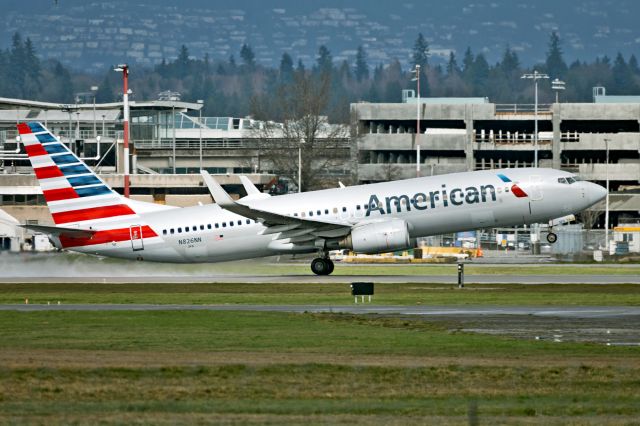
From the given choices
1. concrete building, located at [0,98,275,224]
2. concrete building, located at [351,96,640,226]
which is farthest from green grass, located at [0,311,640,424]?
concrete building, located at [351,96,640,226]

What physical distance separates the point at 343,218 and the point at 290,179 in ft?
260

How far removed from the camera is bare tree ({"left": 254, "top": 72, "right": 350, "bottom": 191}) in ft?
468

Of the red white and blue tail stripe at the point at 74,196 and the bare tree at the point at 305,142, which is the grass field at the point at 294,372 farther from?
the bare tree at the point at 305,142

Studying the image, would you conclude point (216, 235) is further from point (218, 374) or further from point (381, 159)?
point (381, 159)

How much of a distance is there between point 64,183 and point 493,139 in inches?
3612

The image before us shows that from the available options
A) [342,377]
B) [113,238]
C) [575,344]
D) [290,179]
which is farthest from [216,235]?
[290,179]

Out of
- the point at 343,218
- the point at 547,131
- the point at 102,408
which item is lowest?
the point at 102,408

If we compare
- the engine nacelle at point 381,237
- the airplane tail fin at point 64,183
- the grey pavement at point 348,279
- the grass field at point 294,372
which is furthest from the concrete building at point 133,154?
the grass field at point 294,372

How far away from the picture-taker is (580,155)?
14775 centimetres

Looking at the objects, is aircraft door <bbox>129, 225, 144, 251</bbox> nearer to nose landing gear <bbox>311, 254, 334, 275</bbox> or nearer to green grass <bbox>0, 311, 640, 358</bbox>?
nose landing gear <bbox>311, 254, 334, 275</bbox>

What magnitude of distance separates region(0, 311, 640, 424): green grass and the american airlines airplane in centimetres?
2292

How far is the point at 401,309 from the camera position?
44.4 meters

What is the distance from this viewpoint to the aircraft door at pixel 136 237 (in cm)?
6372

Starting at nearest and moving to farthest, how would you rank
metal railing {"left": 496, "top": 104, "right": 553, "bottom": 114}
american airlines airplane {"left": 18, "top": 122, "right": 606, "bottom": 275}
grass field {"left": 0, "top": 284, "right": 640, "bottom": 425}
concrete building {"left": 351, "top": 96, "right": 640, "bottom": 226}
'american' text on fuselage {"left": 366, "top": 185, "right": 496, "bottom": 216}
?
grass field {"left": 0, "top": 284, "right": 640, "bottom": 425}
'american' text on fuselage {"left": 366, "top": 185, "right": 496, "bottom": 216}
american airlines airplane {"left": 18, "top": 122, "right": 606, "bottom": 275}
concrete building {"left": 351, "top": 96, "right": 640, "bottom": 226}
metal railing {"left": 496, "top": 104, "right": 553, "bottom": 114}
